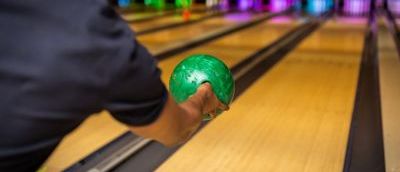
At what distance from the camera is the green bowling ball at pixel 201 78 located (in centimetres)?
149

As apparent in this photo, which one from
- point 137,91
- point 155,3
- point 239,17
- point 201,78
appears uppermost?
point 137,91

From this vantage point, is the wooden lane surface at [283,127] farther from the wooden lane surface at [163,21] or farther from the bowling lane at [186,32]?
the wooden lane surface at [163,21]

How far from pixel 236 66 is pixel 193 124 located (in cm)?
309

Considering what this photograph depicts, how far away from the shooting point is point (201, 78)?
159 centimetres

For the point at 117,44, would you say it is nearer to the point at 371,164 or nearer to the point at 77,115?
the point at 77,115

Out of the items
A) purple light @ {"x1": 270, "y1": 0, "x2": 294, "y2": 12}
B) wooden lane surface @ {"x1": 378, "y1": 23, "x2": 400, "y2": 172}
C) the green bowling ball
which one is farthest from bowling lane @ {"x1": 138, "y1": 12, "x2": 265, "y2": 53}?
the green bowling ball

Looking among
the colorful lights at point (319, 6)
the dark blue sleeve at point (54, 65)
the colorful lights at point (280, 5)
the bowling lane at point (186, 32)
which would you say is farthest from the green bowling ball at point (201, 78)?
the colorful lights at point (280, 5)

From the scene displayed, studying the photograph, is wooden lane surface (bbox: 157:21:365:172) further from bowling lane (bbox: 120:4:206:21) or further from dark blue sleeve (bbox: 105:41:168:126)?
bowling lane (bbox: 120:4:206:21)

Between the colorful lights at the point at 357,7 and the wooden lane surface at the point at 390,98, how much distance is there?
3.30 metres

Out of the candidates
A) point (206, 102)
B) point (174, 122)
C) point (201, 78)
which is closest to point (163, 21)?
point (201, 78)

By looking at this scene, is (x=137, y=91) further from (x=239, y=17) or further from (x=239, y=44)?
(x=239, y=17)

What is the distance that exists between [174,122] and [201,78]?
0.71 meters

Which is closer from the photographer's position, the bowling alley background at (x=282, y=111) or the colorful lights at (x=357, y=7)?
the bowling alley background at (x=282, y=111)

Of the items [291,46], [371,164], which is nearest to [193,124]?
[371,164]
